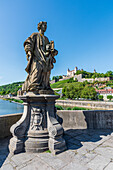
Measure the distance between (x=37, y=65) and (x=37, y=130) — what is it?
2153mm

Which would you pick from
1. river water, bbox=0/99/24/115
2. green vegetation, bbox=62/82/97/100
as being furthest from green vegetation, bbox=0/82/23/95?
green vegetation, bbox=62/82/97/100

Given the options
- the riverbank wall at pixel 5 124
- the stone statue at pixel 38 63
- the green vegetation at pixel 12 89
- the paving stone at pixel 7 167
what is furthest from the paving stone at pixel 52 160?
the green vegetation at pixel 12 89

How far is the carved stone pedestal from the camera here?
124 inches

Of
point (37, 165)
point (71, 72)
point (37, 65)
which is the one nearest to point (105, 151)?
point (37, 165)

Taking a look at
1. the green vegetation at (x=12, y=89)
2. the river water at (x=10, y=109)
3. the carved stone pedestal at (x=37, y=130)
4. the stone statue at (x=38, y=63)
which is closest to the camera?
the carved stone pedestal at (x=37, y=130)

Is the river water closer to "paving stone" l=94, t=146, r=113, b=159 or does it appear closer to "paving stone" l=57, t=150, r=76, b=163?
"paving stone" l=57, t=150, r=76, b=163

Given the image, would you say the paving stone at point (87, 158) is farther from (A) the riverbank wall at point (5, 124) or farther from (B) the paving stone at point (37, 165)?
(A) the riverbank wall at point (5, 124)

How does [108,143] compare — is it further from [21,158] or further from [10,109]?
[10,109]

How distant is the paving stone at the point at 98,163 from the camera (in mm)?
2456

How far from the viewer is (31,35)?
3.99 metres

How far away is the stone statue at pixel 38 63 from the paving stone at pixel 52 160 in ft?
6.01

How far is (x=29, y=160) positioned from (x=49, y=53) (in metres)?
3.30

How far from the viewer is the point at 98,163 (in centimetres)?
260

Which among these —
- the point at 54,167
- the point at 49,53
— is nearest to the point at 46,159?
the point at 54,167
